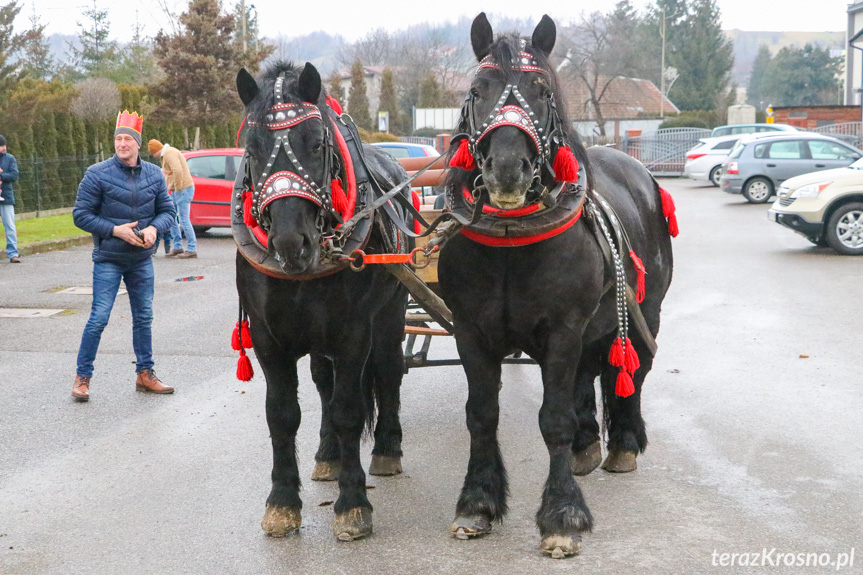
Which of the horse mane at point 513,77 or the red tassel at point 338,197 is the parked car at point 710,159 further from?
the red tassel at point 338,197

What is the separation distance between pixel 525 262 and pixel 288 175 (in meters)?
1.08

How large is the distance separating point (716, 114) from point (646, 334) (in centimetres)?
5184

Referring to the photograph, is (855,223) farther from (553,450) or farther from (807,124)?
(807,124)

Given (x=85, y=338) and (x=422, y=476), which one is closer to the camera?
(x=422, y=476)

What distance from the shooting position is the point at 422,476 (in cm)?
527

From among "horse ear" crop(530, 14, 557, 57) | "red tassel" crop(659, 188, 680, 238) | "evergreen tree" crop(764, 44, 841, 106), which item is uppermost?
"evergreen tree" crop(764, 44, 841, 106)

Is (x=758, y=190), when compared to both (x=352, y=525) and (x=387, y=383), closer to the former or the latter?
(x=387, y=383)

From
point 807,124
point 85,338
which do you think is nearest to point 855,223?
point 85,338

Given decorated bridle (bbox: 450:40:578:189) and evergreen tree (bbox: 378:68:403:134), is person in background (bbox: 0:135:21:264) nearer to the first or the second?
decorated bridle (bbox: 450:40:578:189)

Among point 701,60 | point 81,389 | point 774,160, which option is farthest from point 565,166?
point 701,60

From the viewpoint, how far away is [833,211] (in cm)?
1474

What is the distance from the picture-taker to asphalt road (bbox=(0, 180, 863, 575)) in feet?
13.7

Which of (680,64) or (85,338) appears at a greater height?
(680,64)

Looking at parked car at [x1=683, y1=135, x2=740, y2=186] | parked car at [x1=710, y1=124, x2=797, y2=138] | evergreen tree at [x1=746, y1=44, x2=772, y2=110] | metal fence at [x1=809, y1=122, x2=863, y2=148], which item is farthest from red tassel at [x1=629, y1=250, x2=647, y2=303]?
evergreen tree at [x1=746, y1=44, x2=772, y2=110]
